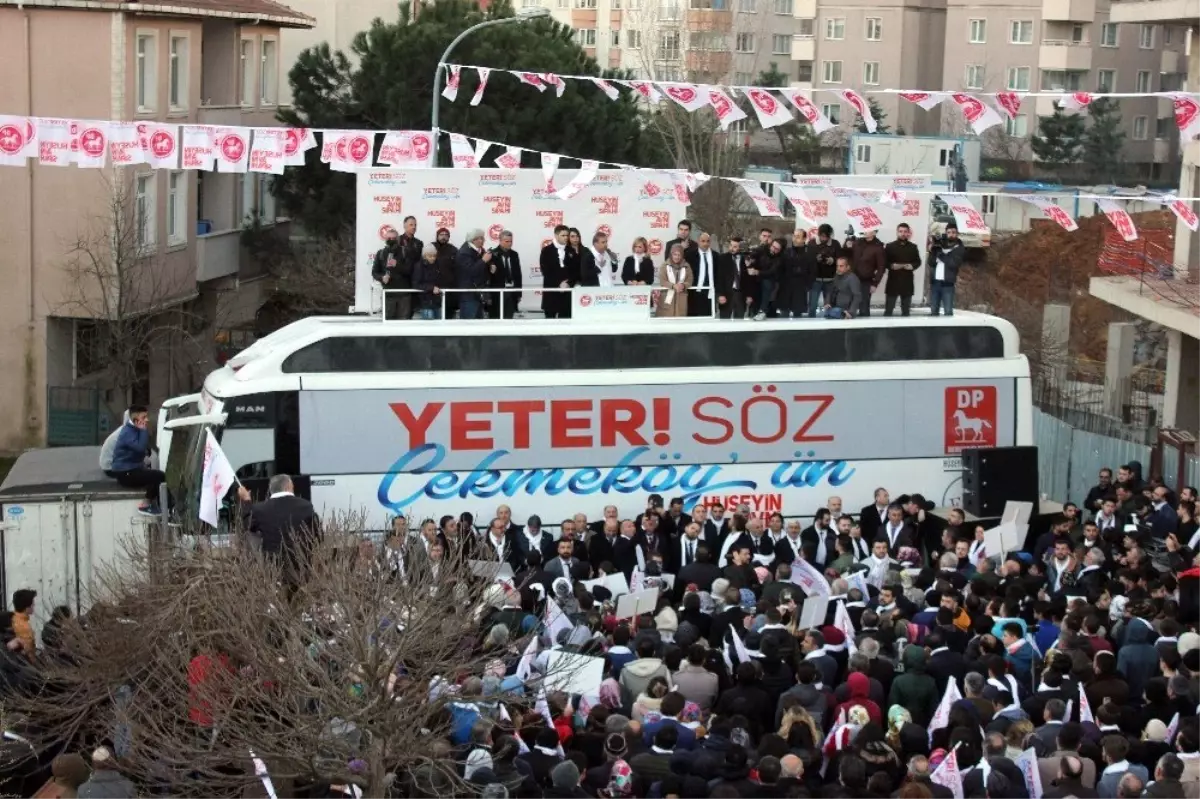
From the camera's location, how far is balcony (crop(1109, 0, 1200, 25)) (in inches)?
1244

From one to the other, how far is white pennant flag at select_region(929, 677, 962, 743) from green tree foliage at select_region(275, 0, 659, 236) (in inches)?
978

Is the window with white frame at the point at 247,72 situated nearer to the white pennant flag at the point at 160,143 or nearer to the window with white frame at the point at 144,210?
the window with white frame at the point at 144,210

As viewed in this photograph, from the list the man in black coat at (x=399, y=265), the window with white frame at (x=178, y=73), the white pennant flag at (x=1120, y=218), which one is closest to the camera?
the white pennant flag at (x=1120, y=218)

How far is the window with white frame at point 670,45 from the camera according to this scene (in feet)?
186

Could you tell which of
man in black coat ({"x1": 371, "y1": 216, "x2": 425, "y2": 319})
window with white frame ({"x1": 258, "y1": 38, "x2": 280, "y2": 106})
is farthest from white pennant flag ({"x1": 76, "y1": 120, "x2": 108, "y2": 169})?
window with white frame ({"x1": 258, "y1": 38, "x2": 280, "y2": 106})

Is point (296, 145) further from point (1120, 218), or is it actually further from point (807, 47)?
point (807, 47)

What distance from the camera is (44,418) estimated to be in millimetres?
34562

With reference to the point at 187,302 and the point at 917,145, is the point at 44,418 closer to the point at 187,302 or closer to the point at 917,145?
the point at 187,302

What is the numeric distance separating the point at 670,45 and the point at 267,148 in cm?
3655

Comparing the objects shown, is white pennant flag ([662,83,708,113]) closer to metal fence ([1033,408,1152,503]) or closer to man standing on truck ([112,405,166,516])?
metal fence ([1033,408,1152,503])

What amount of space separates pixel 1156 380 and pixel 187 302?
22551 millimetres

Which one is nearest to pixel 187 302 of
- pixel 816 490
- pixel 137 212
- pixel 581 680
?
pixel 137 212

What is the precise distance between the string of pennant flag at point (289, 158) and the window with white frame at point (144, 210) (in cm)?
1062

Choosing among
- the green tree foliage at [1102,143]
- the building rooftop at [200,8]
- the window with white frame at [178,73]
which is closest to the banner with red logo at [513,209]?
the building rooftop at [200,8]
